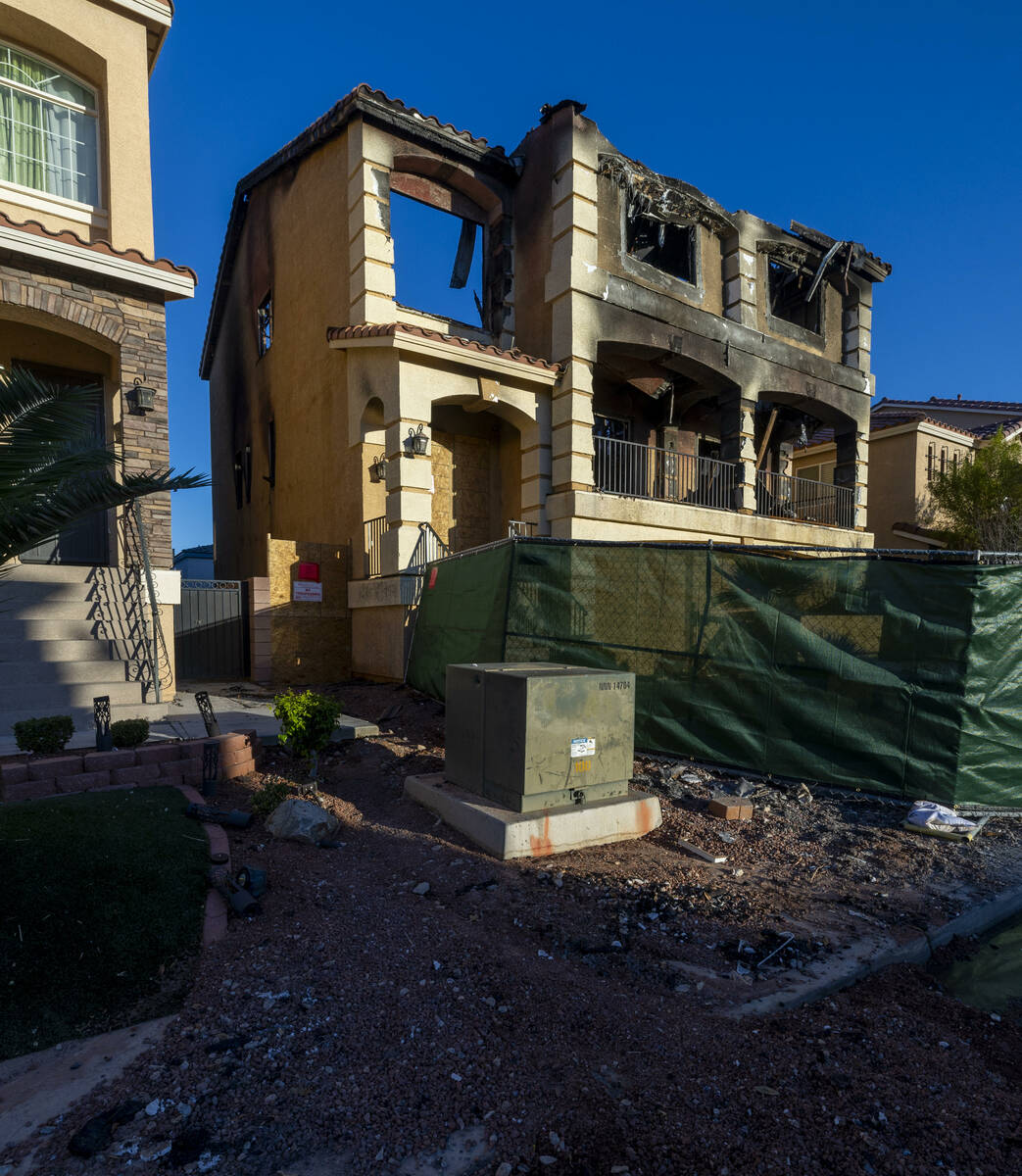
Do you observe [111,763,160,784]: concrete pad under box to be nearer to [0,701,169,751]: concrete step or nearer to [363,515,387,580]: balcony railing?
[0,701,169,751]: concrete step

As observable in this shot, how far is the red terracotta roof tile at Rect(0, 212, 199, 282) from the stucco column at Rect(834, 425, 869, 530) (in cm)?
1511

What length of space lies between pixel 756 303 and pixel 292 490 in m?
11.2

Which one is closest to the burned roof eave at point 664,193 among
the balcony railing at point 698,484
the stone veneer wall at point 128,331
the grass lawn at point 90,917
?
the balcony railing at point 698,484

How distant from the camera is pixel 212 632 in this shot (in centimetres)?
1262

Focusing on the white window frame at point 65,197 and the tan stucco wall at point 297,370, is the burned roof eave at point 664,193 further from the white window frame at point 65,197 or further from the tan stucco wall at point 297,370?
the white window frame at point 65,197

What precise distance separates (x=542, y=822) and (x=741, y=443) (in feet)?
39.9

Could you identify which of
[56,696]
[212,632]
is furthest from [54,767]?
[212,632]

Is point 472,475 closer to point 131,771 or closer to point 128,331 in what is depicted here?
point 128,331

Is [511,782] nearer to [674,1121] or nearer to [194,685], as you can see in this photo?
[674,1121]

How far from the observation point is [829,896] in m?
4.27

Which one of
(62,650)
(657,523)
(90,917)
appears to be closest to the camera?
(90,917)

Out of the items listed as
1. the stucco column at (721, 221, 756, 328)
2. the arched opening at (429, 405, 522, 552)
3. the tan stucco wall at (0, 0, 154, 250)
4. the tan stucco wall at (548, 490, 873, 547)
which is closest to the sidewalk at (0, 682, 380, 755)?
the tan stucco wall at (548, 490, 873, 547)

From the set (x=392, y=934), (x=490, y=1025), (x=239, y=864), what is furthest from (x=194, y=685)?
(x=490, y=1025)

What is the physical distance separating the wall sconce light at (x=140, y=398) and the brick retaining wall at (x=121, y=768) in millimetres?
4964
